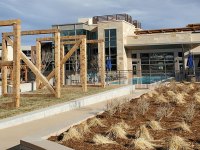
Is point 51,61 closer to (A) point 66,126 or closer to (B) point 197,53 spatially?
(B) point 197,53

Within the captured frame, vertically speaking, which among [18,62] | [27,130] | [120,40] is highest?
[120,40]

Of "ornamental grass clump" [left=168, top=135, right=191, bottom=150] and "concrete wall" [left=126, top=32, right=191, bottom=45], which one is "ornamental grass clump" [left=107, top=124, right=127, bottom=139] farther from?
"concrete wall" [left=126, top=32, right=191, bottom=45]

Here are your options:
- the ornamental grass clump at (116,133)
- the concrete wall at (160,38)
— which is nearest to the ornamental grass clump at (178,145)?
the ornamental grass clump at (116,133)

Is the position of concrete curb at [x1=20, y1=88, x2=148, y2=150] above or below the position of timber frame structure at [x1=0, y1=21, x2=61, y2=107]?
below

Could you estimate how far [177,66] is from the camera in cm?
3900

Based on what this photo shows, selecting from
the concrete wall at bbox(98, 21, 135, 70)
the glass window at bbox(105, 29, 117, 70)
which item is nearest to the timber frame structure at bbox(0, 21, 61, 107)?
the concrete wall at bbox(98, 21, 135, 70)

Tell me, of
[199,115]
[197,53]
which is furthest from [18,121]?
[197,53]

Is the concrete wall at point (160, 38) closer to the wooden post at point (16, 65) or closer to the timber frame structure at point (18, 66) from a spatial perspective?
the timber frame structure at point (18, 66)

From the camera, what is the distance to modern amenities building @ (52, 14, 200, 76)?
1515 inches

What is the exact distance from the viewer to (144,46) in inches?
1586

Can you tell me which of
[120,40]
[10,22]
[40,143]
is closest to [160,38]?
[120,40]

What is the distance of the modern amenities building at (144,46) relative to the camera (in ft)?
126

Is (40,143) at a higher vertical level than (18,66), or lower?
lower

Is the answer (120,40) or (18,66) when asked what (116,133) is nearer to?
(18,66)
